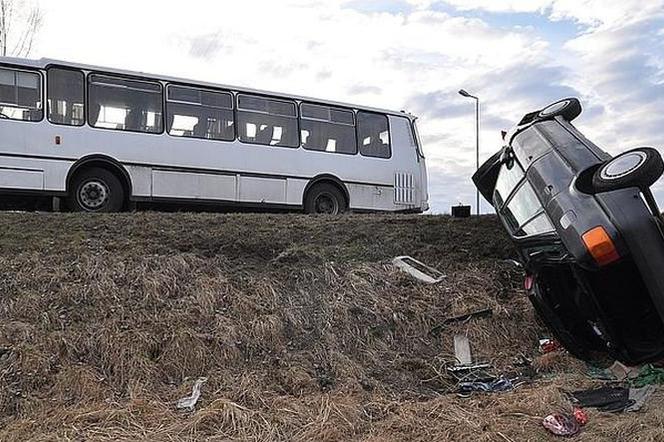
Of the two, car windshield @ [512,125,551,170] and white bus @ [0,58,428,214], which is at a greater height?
white bus @ [0,58,428,214]

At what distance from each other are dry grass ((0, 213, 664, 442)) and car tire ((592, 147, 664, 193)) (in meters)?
1.46

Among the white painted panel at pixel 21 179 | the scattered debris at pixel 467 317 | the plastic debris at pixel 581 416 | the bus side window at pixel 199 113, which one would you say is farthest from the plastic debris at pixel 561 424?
the bus side window at pixel 199 113

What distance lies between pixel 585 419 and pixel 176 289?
368cm

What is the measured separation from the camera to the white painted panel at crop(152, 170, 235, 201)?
9781mm

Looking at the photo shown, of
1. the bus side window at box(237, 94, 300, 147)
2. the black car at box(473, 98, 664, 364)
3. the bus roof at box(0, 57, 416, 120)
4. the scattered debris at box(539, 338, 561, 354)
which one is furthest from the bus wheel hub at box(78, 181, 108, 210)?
the scattered debris at box(539, 338, 561, 354)

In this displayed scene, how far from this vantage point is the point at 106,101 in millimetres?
9562

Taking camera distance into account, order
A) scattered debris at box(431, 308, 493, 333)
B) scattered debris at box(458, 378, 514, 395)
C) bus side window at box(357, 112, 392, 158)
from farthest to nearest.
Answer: bus side window at box(357, 112, 392, 158), scattered debris at box(431, 308, 493, 333), scattered debris at box(458, 378, 514, 395)

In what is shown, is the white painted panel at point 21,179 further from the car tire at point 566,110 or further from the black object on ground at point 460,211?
the car tire at point 566,110

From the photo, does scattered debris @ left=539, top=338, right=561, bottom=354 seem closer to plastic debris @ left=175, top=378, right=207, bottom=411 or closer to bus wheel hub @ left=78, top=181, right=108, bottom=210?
plastic debris @ left=175, top=378, right=207, bottom=411

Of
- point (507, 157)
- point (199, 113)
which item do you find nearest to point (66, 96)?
point (199, 113)

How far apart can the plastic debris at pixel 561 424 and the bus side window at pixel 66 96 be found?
7.90 meters

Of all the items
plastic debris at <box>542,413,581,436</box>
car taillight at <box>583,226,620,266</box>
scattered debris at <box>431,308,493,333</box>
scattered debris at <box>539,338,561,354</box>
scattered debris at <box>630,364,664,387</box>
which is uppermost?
car taillight at <box>583,226,620,266</box>

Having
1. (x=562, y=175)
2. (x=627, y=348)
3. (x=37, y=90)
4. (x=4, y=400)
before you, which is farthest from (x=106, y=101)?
(x=627, y=348)

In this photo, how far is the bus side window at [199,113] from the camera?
10.2 m
